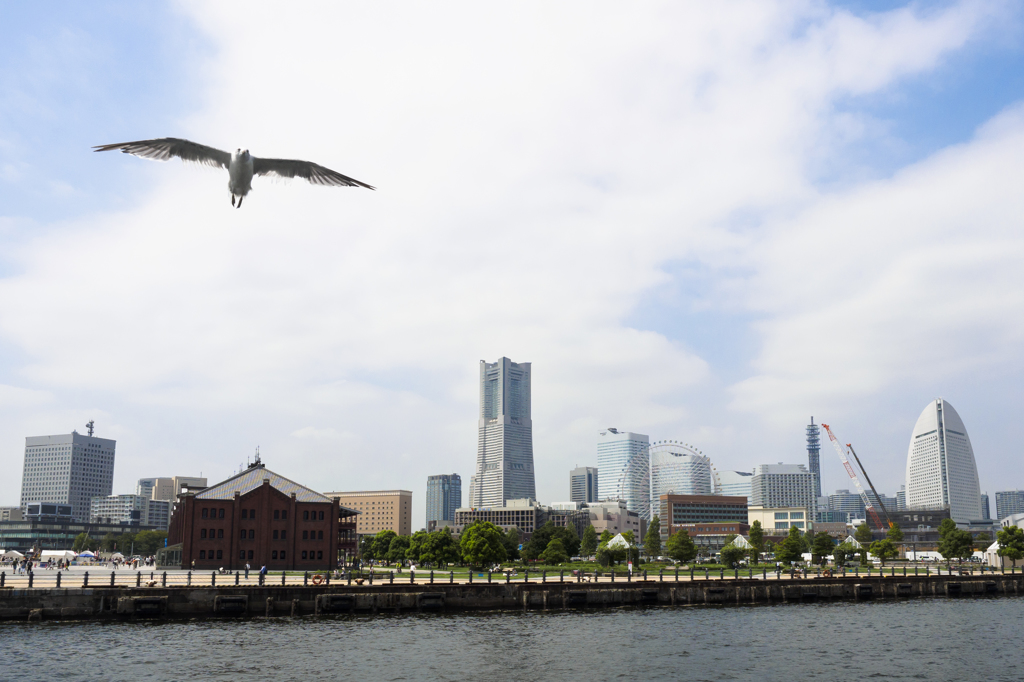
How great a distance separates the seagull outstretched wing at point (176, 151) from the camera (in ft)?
64.2

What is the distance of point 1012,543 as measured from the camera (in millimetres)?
130625

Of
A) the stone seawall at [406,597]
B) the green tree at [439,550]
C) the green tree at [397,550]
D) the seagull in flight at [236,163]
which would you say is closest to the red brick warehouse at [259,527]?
the green tree at [439,550]

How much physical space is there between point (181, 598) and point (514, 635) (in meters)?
27.3

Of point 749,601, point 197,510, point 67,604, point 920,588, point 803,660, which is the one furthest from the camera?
point 197,510

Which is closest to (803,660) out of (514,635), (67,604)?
(514,635)

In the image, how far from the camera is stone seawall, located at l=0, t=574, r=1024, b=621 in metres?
62.0

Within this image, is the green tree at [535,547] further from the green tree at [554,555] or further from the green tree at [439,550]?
the green tree at [439,550]

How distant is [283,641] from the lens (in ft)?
180

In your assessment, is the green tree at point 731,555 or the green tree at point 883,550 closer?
the green tree at point 731,555

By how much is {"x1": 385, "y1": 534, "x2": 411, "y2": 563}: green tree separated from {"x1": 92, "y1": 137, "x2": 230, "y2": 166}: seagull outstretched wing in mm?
150815

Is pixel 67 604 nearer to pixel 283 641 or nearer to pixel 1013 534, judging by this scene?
pixel 283 641

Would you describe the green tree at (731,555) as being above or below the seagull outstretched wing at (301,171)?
below

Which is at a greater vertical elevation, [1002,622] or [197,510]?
[197,510]

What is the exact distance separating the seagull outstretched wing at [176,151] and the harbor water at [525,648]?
32.6 metres
